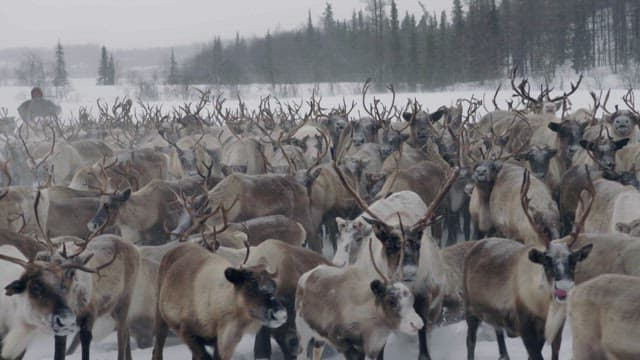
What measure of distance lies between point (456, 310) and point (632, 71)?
33208mm

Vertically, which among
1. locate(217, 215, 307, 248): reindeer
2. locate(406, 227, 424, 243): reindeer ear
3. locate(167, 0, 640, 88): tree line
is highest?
locate(167, 0, 640, 88): tree line

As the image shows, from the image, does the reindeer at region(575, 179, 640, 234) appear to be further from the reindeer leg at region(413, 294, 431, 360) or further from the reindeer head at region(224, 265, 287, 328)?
the reindeer head at region(224, 265, 287, 328)

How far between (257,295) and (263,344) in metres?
1.18

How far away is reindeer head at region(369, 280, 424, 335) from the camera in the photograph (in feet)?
15.9

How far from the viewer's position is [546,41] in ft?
138

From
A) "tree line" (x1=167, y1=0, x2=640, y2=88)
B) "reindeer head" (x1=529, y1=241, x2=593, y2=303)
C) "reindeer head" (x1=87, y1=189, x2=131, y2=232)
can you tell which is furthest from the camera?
"tree line" (x1=167, y1=0, x2=640, y2=88)

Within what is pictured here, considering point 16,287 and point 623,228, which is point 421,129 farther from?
point 16,287

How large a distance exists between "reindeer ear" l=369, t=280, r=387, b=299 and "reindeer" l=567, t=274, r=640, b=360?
1081 millimetres

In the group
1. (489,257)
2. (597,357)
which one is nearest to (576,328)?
(597,357)

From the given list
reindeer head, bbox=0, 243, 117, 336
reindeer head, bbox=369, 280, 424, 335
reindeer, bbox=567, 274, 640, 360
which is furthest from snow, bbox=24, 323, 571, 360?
reindeer, bbox=567, 274, 640, 360

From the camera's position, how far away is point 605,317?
428 cm

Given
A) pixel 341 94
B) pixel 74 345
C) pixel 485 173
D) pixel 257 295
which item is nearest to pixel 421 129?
pixel 485 173

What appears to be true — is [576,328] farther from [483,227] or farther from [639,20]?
[639,20]

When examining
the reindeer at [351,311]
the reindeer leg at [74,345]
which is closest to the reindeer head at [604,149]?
the reindeer at [351,311]
